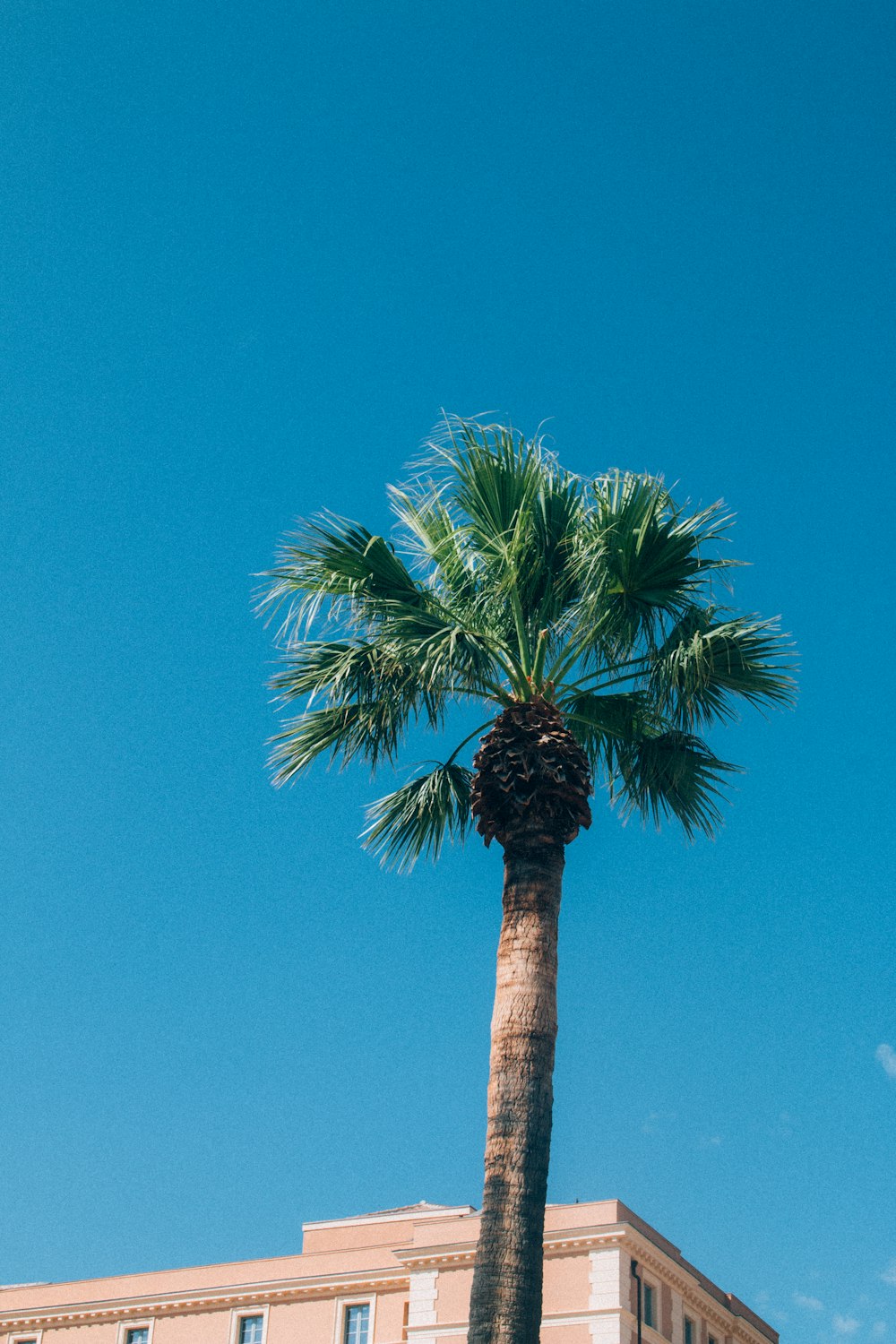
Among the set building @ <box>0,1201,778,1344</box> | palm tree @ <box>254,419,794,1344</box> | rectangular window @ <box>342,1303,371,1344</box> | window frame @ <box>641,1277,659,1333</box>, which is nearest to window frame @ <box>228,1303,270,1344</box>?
building @ <box>0,1201,778,1344</box>

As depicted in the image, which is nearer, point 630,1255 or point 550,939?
point 550,939

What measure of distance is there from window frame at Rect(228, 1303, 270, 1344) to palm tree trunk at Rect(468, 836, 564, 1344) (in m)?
37.7

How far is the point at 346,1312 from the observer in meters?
46.3

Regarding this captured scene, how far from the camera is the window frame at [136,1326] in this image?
160 ft

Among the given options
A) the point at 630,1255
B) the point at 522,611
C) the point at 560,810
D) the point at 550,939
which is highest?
the point at 630,1255

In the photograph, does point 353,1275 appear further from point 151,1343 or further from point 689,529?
point 689,529

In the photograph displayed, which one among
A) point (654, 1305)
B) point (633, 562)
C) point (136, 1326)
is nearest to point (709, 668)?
point (633, 562)

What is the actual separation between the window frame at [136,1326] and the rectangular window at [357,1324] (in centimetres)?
660

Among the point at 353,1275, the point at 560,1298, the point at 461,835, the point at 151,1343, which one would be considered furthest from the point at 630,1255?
the point at 461,835

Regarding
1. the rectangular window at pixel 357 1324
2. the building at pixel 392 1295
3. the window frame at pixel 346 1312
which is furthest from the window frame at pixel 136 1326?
the rectangular window at pixel 357 1324

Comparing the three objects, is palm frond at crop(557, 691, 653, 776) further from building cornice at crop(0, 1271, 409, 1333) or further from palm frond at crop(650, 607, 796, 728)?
building cornice at crop(0, 1271, 409, 1333)

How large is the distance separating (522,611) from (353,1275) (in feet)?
119

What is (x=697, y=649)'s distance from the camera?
14.7 m

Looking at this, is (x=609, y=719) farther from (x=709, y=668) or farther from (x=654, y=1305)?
(x=654, y=1305)
